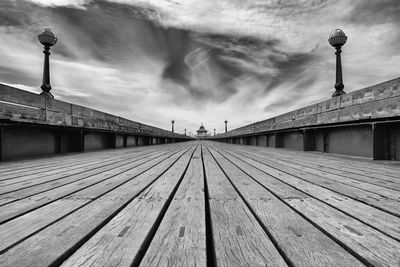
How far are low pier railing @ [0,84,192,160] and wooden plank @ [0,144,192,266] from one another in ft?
13.7

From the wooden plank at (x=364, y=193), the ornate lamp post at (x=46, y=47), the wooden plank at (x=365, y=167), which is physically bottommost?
the wooden plank at (x=364, y=193)

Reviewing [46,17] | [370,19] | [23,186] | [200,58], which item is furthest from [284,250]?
[200,58]

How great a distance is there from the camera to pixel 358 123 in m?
4.57

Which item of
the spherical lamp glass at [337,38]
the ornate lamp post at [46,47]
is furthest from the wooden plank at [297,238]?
the spherical lamp glass at [337,38]

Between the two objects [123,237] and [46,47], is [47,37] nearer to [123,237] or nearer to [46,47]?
[46,47]

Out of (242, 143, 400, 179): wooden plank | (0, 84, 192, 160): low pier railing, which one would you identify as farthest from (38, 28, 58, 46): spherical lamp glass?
(242, 143, 400, 179): wooden plank

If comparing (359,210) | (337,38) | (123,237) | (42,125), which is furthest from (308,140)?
(42,125)

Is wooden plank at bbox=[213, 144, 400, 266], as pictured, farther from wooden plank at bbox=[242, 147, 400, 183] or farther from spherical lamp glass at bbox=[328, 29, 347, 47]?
spherical lamp glass at bbox=[328, 29, 347, 47]

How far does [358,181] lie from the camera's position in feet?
7.70

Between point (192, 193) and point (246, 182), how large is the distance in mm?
748

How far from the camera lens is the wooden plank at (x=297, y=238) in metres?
0.86

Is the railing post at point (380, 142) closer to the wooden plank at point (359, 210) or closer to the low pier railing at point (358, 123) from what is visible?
the low pier railing at point (358, 123)

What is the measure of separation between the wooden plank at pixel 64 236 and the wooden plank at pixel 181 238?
362 mm

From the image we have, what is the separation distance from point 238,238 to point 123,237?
22.8 inches
